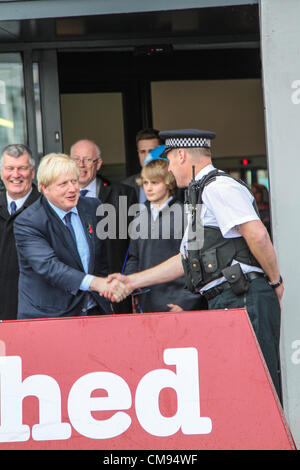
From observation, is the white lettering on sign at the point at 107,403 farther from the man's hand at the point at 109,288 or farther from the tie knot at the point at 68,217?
the tie knot at the point at 68,217

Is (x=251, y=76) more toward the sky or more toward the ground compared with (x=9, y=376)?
more toward the sky

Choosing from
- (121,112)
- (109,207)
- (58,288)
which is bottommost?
(58,288)

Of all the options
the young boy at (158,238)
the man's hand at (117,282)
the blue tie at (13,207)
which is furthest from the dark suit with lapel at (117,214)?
the man's hand at (117,282)

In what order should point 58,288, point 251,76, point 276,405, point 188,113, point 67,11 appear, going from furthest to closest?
1. point 188,113
2. point 251,76
3. point 67,11
4. point 58,288
5. point 276,405

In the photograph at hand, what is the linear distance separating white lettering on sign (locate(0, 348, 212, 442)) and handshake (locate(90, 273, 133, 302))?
126 cm

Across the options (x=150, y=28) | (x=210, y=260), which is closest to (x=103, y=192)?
(x=150, y=28)

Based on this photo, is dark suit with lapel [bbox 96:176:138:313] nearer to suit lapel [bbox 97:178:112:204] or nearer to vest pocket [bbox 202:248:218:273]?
suit lapel [bbox 97:178:112:204]

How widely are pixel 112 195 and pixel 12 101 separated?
1.24 meters

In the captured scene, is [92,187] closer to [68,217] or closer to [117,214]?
[117,214]

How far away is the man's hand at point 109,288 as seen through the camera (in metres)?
4.37

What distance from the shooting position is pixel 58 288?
4.44 metres
